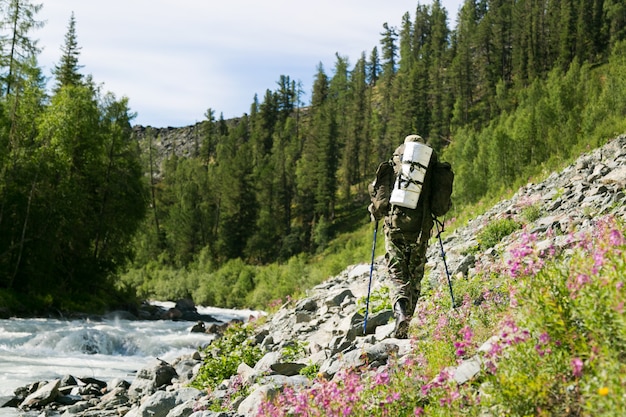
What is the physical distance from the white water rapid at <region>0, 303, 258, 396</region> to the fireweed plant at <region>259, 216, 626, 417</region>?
8.69 metres

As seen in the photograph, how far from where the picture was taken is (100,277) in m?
29.1

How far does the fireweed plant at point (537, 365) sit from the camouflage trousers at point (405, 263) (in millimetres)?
2249

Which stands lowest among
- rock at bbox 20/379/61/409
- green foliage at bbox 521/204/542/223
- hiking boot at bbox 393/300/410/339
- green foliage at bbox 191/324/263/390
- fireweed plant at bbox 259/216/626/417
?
rock at bbox 20/379/61/409

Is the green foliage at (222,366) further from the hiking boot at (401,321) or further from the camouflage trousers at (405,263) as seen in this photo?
the camouflage trousers at (405,263)

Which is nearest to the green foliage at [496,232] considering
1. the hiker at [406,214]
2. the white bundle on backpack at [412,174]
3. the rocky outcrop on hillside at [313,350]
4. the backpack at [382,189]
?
the rocky outcrop on hillside at [313,350]

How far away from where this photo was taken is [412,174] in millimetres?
6410

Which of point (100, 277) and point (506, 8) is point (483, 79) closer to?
point (506, 8)

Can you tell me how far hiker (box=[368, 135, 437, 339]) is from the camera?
640 cm

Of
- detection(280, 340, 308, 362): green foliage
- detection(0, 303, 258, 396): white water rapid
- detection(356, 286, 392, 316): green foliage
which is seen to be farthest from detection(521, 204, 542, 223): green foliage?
detection(0, 303, 258, 396): white water rapid

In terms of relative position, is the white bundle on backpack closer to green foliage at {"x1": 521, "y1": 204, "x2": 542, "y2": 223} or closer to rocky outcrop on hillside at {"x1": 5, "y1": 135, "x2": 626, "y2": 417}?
rocky outcrop on hillside at {"x1": 5, "y1": 135, "x2": 626, "y2": 417}

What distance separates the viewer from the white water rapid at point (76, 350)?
11952 mm

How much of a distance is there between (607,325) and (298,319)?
8.06 m

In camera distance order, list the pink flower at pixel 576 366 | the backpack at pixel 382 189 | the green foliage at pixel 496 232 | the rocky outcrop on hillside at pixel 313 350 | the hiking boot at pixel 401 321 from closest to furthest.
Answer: the pink flower at pixel 576 366 → the rocky outcrop on hillside at pixel 313 350 → the hiking boot at pixel 401 321 → the backpack at pixel 382 189 → the green foliage at pixel 496 232

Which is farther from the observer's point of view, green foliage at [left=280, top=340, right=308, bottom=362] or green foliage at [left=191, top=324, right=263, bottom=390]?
green foliage at [left=191, top=324, right=263, bottom=390]
